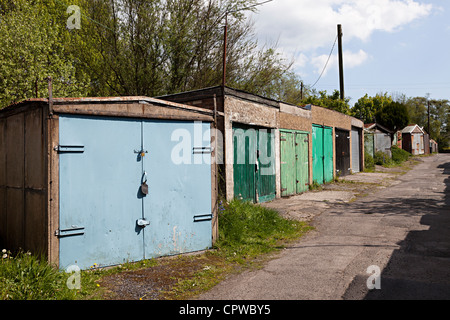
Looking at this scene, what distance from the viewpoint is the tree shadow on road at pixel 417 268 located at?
384 centimetres

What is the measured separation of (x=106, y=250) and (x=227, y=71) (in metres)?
13.1

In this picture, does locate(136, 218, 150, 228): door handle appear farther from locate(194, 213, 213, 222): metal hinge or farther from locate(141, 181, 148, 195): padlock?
locate(194, 213, 213, 222): metal hinge

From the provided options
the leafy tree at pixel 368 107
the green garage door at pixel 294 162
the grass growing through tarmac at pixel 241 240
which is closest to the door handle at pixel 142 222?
the grass growing through tarmac at pixel 241 240

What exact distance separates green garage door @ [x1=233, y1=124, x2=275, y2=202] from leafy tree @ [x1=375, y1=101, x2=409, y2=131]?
101 ft

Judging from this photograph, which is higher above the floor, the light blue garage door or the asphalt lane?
the light blue garage door

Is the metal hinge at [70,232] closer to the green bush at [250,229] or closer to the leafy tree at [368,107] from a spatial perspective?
the green bush at [250,229]

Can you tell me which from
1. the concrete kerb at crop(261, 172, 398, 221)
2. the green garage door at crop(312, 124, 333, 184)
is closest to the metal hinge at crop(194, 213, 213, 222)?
the concrete kerb at crop(261, 172, 398, 221)

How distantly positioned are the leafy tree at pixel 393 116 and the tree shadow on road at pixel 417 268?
102 feet

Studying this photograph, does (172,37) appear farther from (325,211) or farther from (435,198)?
(435,198)

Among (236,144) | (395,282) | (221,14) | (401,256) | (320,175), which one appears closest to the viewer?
(395,282)

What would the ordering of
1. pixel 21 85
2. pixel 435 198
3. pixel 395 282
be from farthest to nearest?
pixel 21 85, pixel 435 198, pixel 395 282

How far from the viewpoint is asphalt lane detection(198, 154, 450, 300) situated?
156 inches

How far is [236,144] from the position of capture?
8.91 metres

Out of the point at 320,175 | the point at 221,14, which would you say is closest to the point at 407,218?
the point at 320,175
